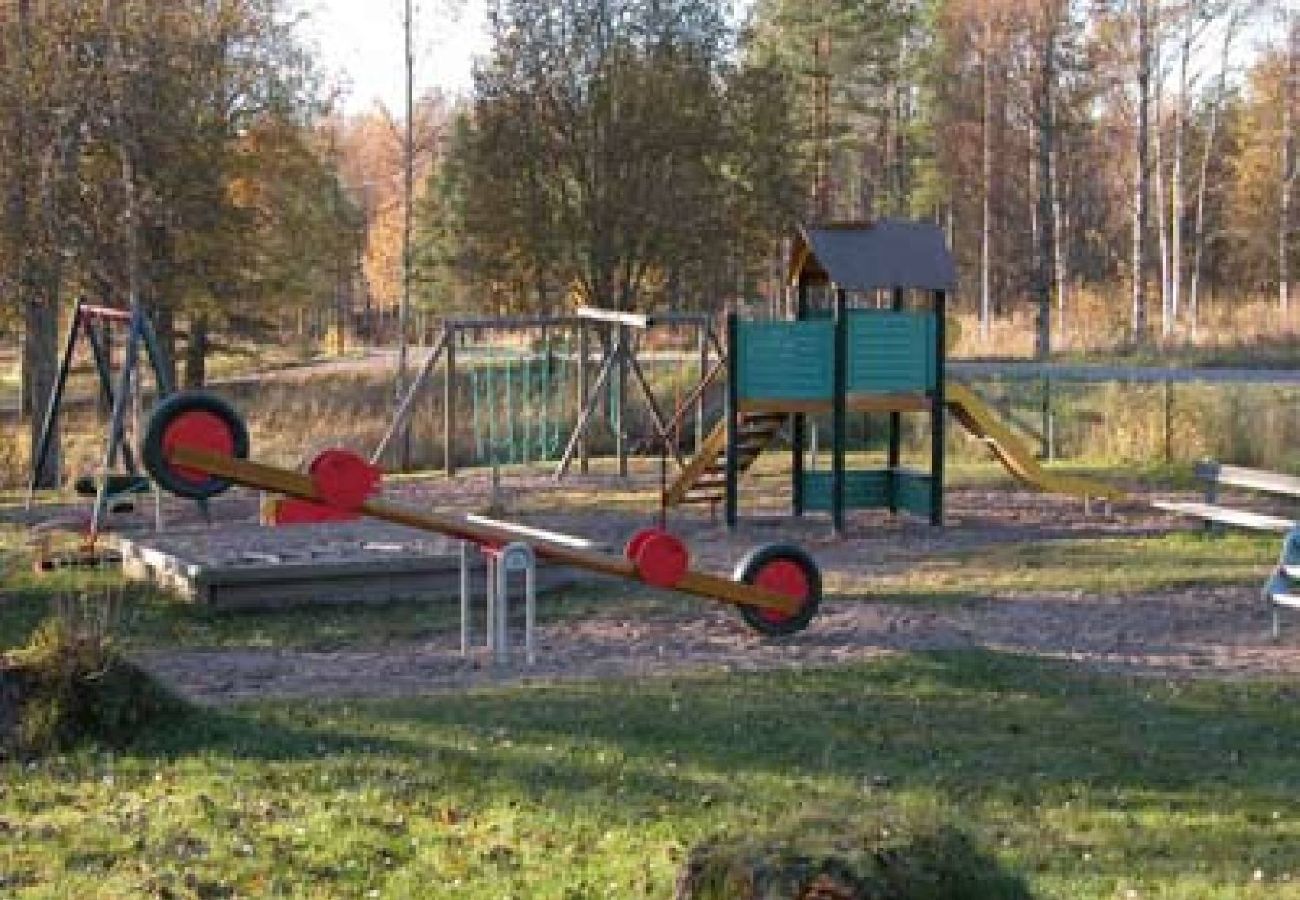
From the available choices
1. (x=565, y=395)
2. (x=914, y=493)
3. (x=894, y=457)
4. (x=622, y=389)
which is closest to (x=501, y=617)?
(x=914, y=493)

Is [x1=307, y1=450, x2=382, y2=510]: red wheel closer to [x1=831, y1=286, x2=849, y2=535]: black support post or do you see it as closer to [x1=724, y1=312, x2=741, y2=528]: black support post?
[x1=724, y1=312, x2=741, y2=528]: black support post

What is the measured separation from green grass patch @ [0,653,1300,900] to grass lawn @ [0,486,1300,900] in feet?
0.05

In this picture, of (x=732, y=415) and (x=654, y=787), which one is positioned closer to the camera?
(x=654, y=787)

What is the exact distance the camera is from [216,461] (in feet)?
29.1

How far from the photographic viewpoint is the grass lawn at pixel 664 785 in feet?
19.1

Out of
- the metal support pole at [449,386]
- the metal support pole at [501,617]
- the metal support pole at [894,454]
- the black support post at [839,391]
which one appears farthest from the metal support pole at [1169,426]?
the metal support pole at [501,617]

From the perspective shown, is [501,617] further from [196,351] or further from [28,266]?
[196,351]

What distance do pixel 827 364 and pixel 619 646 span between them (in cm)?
630

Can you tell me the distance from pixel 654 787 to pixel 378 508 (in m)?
2.95

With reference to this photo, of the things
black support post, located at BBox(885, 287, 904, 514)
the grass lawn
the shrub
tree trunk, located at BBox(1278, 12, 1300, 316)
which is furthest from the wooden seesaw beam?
tree trunk, located at BBox(1278, 12, 1300, 316)

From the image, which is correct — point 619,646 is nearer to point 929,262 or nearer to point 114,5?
point 929,262

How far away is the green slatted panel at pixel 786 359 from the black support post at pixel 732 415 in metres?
0.07

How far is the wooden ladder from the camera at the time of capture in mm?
16688

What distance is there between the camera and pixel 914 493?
16734 mm
